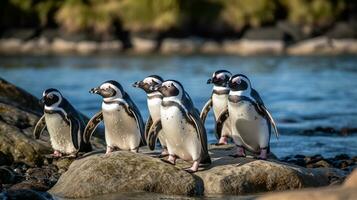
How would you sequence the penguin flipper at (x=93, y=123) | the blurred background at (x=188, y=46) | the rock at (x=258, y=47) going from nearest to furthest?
the penguin flipper at (x=93, y=123), the blurred background at (x=188, y=46), the rock at (x=258, y=47)

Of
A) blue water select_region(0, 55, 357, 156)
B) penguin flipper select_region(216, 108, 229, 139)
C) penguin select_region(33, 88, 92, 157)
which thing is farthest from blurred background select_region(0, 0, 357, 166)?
penguin select_region(33, 88, 92, 157)

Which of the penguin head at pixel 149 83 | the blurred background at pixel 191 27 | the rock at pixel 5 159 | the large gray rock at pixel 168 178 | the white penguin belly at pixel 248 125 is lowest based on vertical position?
the large gray rock at pixel 168 178

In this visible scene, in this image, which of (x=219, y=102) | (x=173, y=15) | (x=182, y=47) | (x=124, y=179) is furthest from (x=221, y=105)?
(x=173, y=15)

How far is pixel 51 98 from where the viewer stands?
8.88 meters

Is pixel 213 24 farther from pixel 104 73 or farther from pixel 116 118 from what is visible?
pixel 116 118

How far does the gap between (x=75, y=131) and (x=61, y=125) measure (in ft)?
0.51

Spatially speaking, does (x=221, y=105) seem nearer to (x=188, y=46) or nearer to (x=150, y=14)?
(x=188, y=46)

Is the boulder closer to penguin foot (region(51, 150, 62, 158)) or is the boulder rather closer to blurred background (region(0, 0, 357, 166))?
penguin foot (region(51, 150, 62, 158))

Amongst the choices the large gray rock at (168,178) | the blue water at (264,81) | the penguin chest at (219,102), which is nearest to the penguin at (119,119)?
the large gray rock at (168,178)

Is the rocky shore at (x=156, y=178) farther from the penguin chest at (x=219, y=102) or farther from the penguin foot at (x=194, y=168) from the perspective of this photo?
the penguin chest at (x=219, y=102)

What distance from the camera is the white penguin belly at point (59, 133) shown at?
8.91 metres

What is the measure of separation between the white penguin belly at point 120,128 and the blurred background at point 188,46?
8412 mm

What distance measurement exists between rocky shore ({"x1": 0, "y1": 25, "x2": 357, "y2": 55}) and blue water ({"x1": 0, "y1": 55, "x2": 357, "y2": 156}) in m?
3.91

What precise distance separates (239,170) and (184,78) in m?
18.3
